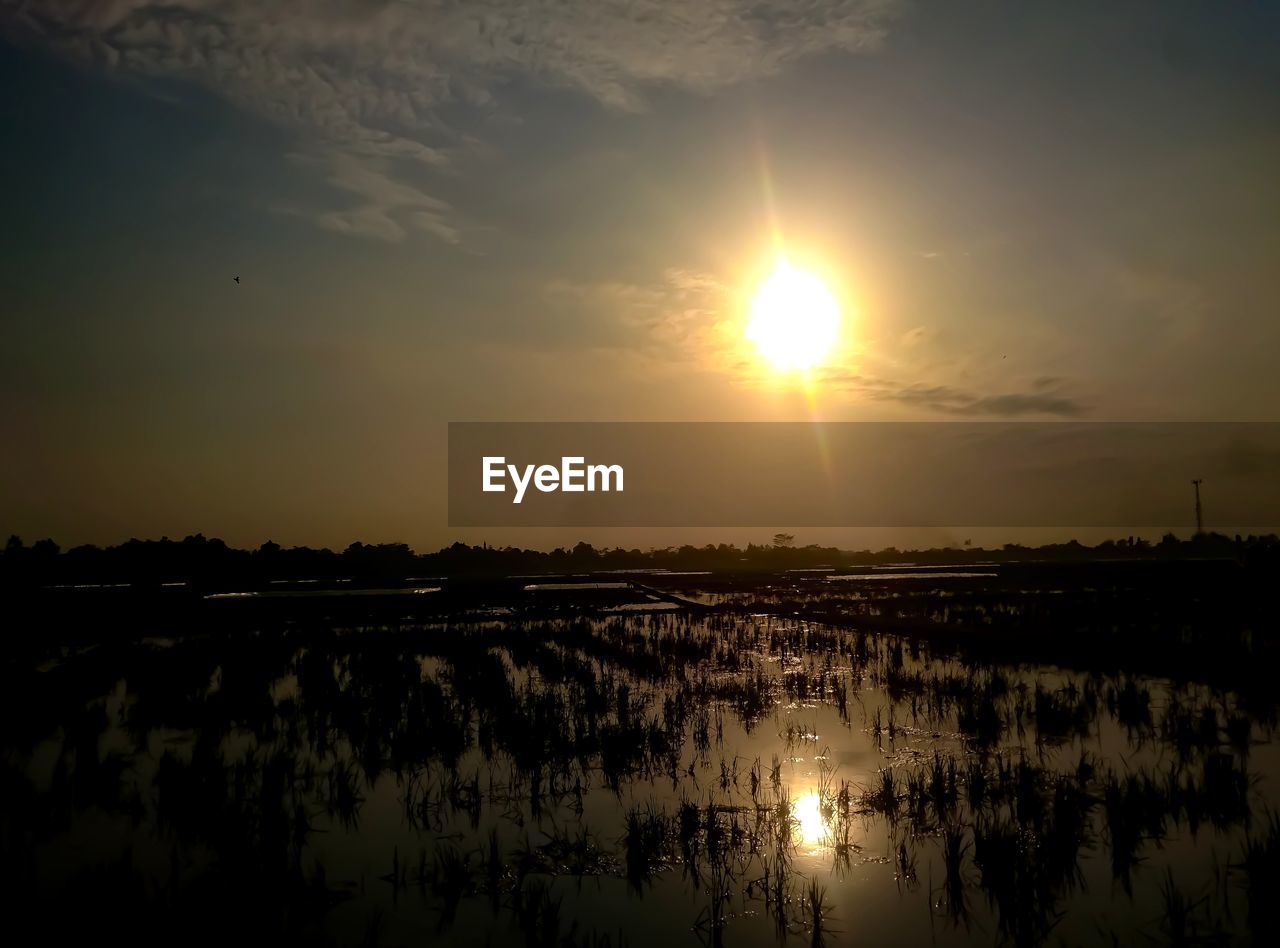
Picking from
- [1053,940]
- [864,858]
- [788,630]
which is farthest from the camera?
[788,630]

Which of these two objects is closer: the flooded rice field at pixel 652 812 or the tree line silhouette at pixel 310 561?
the flooded rice field at pixel 652 812

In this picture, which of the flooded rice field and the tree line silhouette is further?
the tree line silhouette

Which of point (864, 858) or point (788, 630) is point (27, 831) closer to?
point (864, 858)

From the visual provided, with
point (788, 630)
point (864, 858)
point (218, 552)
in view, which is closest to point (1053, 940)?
point (864, 858)

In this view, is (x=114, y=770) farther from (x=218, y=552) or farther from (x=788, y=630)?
(x=218, y=552)

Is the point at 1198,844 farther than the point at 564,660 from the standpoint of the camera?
No

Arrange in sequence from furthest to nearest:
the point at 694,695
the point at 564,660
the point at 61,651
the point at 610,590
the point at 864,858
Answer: the point at 610,590
the point at 61,651
the point at 564,660
the point at 694,695
the point at 864,858

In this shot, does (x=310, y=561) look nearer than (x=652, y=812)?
No
